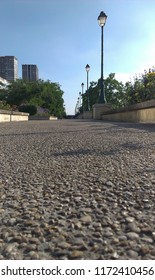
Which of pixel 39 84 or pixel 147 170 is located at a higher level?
pixel 39 84

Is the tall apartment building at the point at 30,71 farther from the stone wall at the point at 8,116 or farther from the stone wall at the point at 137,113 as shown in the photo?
the stone wall at the point at 137,113

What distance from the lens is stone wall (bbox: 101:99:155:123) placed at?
398 inches

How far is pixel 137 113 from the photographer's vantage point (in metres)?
12.3

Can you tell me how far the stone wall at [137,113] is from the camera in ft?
33.1

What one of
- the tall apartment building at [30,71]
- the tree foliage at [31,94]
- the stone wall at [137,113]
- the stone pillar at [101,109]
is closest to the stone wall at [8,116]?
the stone pillar at [101,109]

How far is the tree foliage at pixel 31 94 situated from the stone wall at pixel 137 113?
38.9 meters

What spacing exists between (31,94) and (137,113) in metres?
46.5

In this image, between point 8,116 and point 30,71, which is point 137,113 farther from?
point 30,71

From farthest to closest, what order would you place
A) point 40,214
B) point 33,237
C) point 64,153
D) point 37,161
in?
point 64,153 → point 37,161 → point 40,214 → point 33,237

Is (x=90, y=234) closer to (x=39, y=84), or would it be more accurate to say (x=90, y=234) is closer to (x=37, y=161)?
(x=37, y=161)

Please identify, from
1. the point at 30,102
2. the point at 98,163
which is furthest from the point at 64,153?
the point at 30,102
